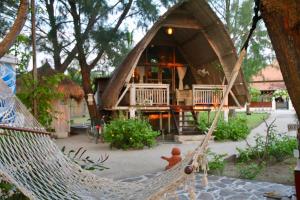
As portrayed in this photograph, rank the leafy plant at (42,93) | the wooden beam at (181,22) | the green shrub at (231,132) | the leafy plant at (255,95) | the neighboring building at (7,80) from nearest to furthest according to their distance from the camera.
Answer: the neighboring building at (7,80) < the leafy plant at (42,93) < the green shrub at (231,132) < the wooden beam at (181,22) < the leafy plant at (255,95)

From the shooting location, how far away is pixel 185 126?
1216 centimetres

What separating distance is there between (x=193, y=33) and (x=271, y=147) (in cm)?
678

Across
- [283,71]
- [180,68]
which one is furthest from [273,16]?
[180,68]

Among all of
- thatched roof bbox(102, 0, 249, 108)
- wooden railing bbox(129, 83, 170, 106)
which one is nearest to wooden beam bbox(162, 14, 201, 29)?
thatched roof bbox(102, 0, 249, 108)

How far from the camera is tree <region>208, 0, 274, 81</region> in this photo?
17.4 metres

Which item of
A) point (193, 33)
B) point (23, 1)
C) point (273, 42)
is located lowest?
point (273, 42)

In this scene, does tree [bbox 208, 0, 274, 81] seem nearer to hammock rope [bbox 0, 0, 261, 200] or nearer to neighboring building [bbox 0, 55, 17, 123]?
neighboring building [bbox 0, 55, 17, 123]

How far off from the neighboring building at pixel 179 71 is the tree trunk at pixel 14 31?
304 inches

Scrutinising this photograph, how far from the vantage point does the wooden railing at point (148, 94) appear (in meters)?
11.3

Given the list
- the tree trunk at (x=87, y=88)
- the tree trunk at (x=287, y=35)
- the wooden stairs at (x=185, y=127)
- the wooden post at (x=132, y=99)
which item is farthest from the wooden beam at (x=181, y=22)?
the tree trunk at (x=287, y=35)

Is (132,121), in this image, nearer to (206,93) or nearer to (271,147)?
(206,93)

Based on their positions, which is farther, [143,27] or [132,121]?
[143,27]

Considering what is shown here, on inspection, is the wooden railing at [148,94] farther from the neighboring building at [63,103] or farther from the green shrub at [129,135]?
the neighboring building at [63,103]

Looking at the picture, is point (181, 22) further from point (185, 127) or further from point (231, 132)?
point (231, 132)
